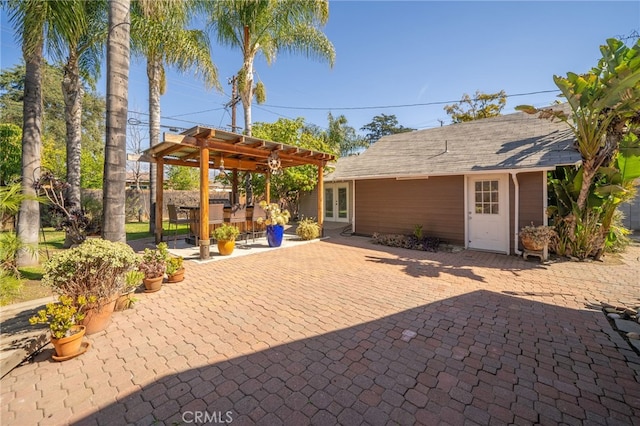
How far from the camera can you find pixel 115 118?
4137 millimetres

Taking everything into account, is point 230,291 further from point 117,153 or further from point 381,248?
point 381,248

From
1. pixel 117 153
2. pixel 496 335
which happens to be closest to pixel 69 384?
pixel 117 153

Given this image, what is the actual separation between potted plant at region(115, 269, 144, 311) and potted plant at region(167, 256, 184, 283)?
0.83 m

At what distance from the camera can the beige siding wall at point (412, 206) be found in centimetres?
884

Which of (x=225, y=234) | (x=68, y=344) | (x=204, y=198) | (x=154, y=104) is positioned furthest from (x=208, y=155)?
(x=154, y=104)

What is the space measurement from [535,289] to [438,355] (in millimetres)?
3422

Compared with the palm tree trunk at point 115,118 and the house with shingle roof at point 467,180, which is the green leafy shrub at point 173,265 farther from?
the house with shingle roof at point 467,180

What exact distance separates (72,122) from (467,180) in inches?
489

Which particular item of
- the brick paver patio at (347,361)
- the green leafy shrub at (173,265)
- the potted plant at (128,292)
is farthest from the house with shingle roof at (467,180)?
the potted plant at (128,292)

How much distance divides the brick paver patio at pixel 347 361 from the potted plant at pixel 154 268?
0.18 metres

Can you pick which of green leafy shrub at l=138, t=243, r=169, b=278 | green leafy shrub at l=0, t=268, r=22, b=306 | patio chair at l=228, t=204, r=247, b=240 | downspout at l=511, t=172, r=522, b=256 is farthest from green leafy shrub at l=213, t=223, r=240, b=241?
downspout at l=511, t=172, r=522, b=256

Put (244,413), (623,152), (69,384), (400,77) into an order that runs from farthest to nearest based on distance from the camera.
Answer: (400,77)
(623,152)
(69,384)
(244,413)

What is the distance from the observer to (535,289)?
4.88 meters

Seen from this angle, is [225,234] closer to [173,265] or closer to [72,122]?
[173,265]
